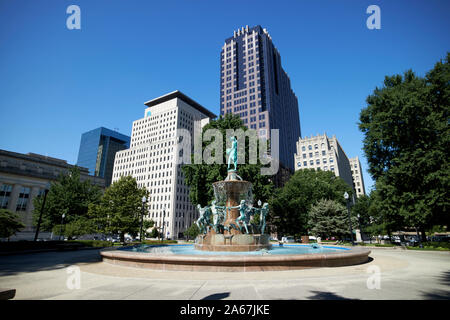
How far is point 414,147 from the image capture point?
2352cm

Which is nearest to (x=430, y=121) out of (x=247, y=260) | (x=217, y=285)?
(x=247, y=260)

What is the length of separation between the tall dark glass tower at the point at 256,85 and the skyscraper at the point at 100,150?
109 metres

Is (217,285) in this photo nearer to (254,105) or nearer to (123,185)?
(123,185)

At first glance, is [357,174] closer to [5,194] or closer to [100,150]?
[5,194]

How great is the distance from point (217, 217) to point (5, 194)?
232 feet

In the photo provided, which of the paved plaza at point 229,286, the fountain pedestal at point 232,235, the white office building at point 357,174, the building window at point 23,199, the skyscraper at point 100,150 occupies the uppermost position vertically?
the skyscraper at point 100,150

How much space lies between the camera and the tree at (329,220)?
36.6m

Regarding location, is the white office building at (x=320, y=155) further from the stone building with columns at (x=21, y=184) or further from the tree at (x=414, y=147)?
the stone building with columns at (x=21, y=184)

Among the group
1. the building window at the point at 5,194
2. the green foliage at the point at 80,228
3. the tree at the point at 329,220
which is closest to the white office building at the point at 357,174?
the tree at the point at 329,220

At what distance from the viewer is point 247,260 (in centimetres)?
904

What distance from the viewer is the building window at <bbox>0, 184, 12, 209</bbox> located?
186 ft

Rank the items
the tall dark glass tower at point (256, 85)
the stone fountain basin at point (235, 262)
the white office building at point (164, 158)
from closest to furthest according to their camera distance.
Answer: the stone fountain basin at point (235, 262) → the white office building at point (164, 158) → the tall dark glass tower at point (256, 85)
